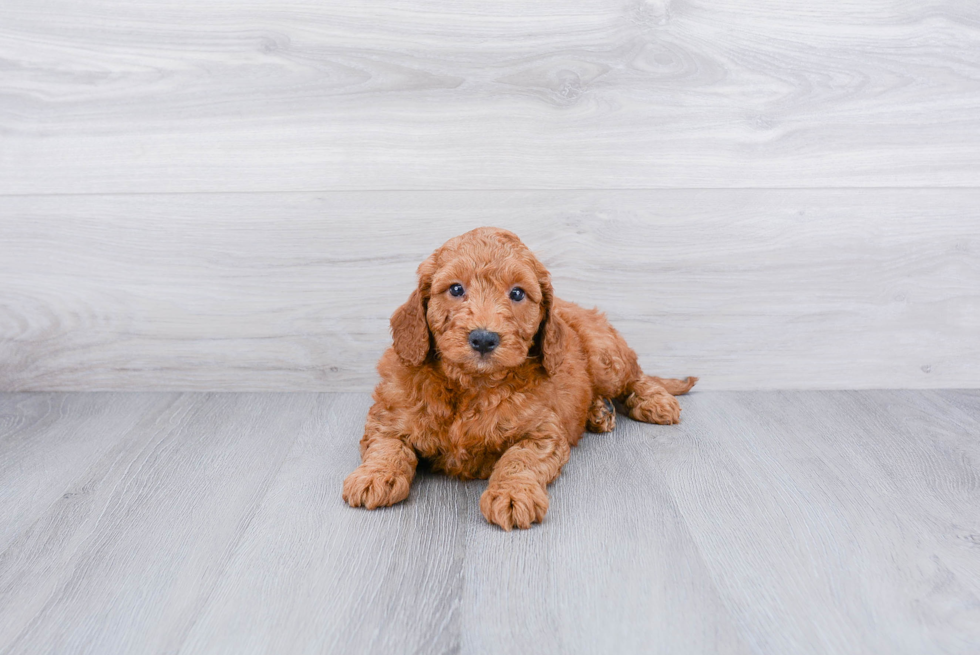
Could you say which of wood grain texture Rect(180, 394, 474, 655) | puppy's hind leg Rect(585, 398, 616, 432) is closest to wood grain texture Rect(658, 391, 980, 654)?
puppy's hind leg Rect(585, 398, 616, 432)

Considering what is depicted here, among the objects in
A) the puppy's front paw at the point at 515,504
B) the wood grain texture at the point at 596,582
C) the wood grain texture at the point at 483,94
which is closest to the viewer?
the wood grain texture at the point at 596,582

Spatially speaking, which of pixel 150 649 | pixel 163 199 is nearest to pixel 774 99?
pixel 163 199

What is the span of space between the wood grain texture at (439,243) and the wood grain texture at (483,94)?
11 centimetres

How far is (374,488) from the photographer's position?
6.16ft

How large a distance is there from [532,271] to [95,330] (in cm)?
193

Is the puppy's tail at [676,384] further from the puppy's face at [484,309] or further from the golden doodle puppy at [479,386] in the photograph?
the puppy's face at [484,309]

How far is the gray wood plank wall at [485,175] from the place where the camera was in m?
2.66

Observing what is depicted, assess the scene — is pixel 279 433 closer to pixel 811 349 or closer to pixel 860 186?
pixel 811 349

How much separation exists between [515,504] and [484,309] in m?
0.51

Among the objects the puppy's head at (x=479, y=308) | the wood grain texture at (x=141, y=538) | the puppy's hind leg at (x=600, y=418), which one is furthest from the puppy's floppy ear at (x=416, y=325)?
the puppy's hind leg at (x=600, y=418)

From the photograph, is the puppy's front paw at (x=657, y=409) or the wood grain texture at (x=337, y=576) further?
the puppy's front paw at (x=657, y=409)

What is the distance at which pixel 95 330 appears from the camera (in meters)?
2.90

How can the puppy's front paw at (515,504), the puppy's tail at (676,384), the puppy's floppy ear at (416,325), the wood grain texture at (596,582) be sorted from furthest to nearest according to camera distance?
1. the puppy's tail at (676,384)
2. the puppy's floppy ear at (416,325)
3. the puppy's front paw at (515,504)
4. the wood grain texture at (596,582)

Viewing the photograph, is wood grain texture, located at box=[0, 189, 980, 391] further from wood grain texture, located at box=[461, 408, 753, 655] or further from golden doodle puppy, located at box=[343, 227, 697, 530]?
wood grain texture, located at box=[461, 408, 753, 655]
